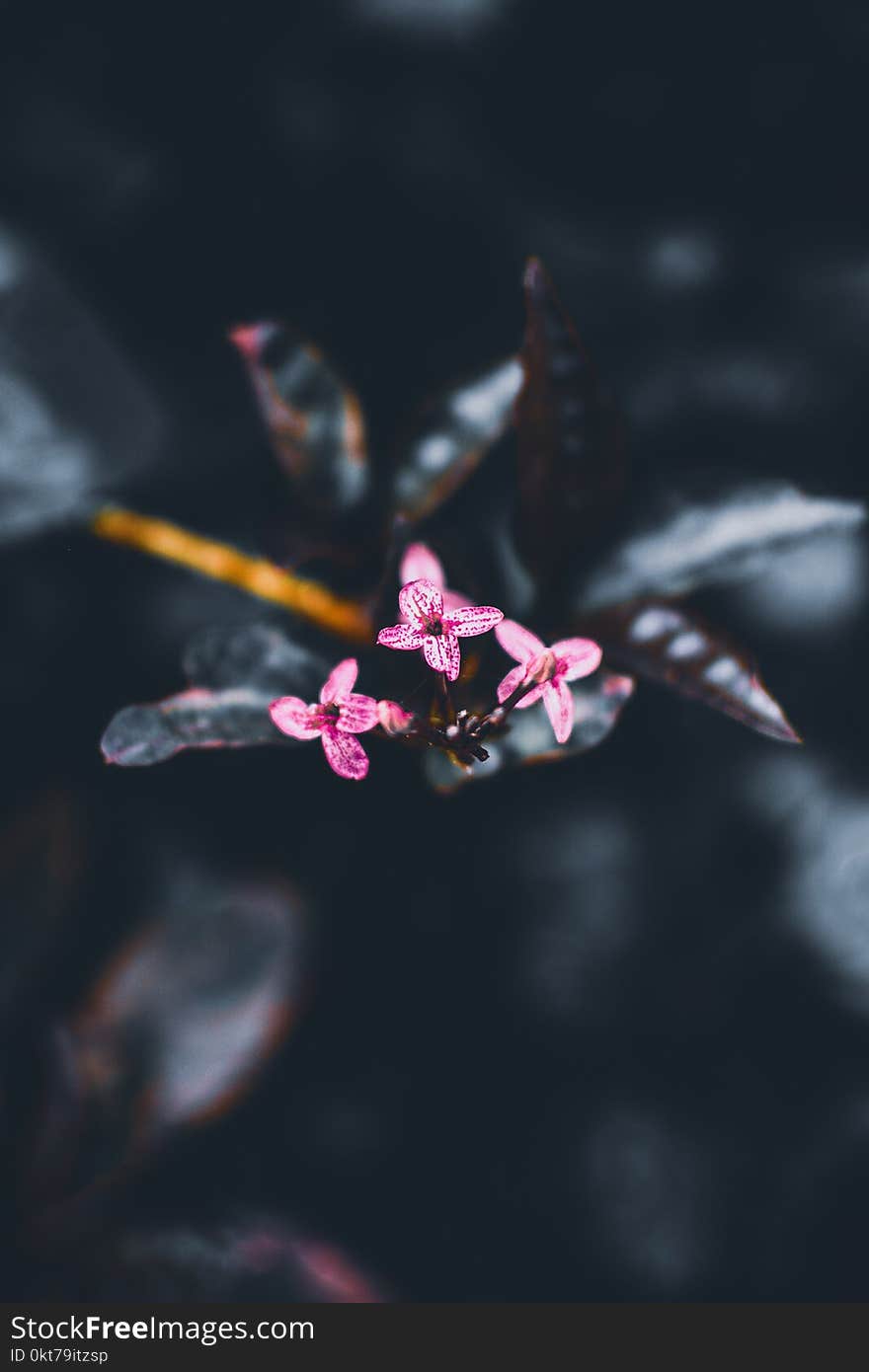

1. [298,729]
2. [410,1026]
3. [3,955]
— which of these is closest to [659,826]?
[410,1026]

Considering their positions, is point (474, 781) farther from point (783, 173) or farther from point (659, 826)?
point (783, 173)

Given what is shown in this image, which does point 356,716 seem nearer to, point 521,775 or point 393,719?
point 393,719

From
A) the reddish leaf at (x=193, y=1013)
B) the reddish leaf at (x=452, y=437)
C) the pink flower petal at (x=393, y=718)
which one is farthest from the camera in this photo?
the reddish leaf at (x=193, y=1013)

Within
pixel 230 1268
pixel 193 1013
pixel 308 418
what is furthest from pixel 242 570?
pixel 230 1268

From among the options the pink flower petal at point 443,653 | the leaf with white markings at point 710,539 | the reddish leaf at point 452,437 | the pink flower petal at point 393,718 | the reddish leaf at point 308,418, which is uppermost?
the reddish leaf at point 308,418

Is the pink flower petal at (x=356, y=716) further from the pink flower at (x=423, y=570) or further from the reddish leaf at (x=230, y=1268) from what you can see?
the reddish leaf at (x=230, y=1268)

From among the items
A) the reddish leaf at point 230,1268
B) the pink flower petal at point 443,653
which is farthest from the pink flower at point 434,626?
the reddish leaf at point 230,1268

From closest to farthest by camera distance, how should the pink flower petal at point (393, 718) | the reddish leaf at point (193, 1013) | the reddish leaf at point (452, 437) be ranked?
the pink flower petal at point (393, 718) < the reddish leaf at point (452, 437) < the reddish leaf at point (193, 1013)
